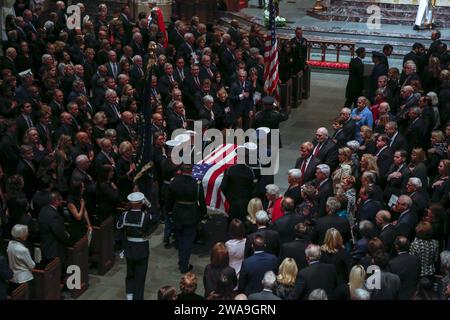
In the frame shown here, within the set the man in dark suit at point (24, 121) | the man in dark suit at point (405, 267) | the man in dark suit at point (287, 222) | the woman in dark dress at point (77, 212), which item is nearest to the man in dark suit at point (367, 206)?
the man in dark suit at point (287, 222)

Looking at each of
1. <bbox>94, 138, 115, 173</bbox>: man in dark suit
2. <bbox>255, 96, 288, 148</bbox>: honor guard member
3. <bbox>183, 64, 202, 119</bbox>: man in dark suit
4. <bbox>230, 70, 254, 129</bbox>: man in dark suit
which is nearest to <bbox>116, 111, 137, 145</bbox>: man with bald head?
<bbox>94, 138, 115, 173</bbox>: man in dark suit

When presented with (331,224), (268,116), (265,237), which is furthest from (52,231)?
(268,116)

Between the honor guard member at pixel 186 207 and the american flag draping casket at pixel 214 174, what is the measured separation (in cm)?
79

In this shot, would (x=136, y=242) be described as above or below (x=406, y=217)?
below

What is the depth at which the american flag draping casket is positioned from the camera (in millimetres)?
13148

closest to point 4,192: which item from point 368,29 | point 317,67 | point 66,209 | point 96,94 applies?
point 66,209

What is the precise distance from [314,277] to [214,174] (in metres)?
4.20

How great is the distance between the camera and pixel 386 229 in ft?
35.0

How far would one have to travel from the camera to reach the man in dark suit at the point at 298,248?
10.1 metres

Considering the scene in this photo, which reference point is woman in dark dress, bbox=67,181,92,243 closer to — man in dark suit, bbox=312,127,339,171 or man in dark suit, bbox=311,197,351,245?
man in dark suit, bbox=311,197,351,245

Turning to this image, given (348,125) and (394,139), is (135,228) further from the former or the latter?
(348,125)

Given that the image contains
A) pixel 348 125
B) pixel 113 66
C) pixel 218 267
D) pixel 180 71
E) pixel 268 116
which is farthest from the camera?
pixel 180 71

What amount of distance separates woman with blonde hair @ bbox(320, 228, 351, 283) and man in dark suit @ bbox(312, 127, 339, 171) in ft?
12.1

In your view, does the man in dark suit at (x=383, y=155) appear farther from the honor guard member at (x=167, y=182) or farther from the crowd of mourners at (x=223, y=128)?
the honor guard member at (x=167, y=182)
